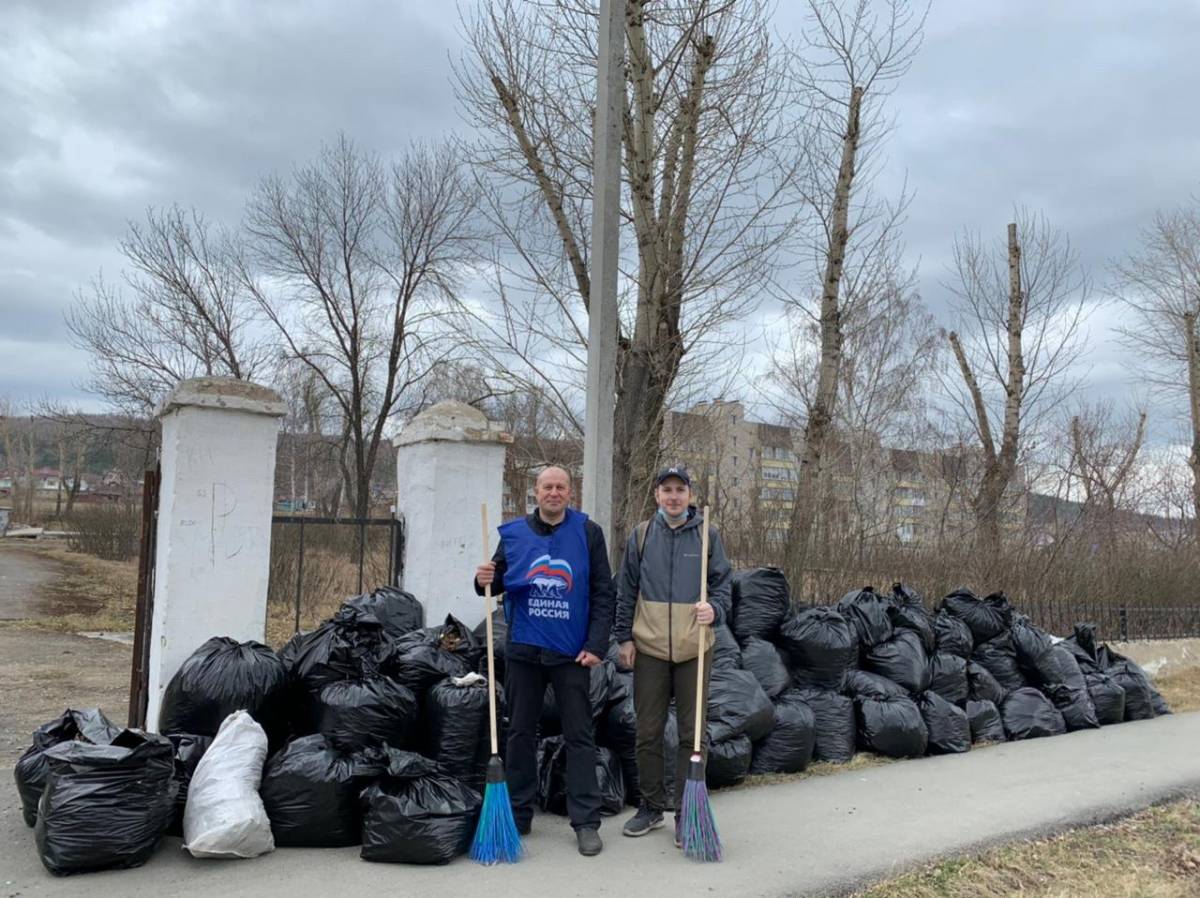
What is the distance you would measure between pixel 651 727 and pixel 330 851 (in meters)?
1.56

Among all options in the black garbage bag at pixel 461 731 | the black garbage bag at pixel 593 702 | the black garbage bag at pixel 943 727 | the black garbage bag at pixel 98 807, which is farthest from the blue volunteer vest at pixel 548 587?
the black garbage bag at pixel 943 727

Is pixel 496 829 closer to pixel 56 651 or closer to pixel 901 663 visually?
pixel 901 663

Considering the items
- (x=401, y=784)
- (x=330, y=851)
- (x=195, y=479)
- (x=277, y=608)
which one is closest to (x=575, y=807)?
(x=401, y=784)

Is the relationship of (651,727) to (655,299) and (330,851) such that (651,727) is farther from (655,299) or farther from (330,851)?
(655,299)

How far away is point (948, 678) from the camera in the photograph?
21.8ft

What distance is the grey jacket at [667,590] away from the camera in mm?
4254

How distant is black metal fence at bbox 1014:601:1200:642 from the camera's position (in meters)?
10.9

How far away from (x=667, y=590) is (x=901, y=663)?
284 cm

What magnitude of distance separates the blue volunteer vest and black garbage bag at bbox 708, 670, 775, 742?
1304mm

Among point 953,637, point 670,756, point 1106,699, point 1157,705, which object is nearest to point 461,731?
point 670,756

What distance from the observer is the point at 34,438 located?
211 feet

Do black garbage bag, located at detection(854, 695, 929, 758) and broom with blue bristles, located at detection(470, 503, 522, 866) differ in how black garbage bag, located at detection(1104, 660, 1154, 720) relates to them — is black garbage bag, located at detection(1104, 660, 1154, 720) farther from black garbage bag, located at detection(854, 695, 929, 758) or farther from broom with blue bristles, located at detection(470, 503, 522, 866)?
broom with blue bristles, located at detection(470, 503, 522, 866)

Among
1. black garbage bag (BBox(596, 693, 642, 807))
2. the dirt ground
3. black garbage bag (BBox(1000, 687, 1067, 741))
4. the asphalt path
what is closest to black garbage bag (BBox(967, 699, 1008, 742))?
black garbage bag (BBox(1000, 687, 1067, 741))

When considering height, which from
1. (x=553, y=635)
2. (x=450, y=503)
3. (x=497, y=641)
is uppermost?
(x=450, y=503)
